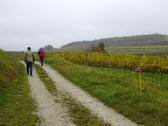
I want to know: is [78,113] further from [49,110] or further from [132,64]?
[132,64]

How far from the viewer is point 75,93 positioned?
65.7 feet

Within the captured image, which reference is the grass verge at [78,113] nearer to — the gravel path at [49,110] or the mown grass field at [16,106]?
the gravel path at [49,110]

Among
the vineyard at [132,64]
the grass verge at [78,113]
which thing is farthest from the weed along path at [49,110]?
the vineyard at [132,64]

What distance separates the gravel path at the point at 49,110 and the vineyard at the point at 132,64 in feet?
43.2

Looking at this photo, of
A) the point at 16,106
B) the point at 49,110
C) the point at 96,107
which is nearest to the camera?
the point at 49,110

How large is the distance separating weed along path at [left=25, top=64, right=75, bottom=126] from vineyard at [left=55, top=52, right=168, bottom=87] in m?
13.2

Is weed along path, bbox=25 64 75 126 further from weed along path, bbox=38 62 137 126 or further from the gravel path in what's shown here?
weed along path, bbox=38 62 137 126

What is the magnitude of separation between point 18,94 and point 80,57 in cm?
3703

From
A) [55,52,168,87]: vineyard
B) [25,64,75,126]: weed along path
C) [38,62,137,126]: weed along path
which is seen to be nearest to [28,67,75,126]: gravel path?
[25,64,75,126]: weed along path

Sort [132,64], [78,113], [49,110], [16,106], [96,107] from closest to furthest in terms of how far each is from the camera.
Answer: [78,113], [49,110], [96,107], [16,106], [132,64]

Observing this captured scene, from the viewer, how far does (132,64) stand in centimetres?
4434

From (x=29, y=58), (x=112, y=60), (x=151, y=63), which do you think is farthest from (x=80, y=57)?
(x=29, y=58)

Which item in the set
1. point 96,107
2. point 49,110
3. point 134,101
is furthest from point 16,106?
Answer: point 134,101

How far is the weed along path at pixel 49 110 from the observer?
512 inches
